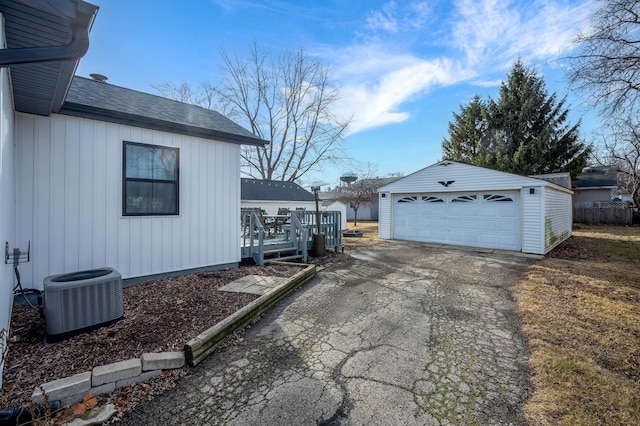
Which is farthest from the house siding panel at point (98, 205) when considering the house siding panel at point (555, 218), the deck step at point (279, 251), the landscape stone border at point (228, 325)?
the house siding panel at point (555, 218)

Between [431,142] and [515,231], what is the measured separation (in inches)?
713

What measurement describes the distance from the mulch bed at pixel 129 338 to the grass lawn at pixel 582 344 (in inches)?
122

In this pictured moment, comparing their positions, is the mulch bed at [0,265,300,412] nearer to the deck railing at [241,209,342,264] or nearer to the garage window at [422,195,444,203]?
the deck railing at [241,209,342,264]

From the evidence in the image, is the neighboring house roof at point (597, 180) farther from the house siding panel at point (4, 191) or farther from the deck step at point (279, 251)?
the house siding panel at point (4, 191)

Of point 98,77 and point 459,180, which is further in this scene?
point 459,180

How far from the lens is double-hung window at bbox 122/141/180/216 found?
16.6 ft

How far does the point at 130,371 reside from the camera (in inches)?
99.5

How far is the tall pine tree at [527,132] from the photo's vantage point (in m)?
20.8

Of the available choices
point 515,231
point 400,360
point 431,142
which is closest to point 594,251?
point 515,231

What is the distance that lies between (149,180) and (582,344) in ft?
22.3

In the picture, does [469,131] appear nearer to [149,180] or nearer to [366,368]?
[149,180]

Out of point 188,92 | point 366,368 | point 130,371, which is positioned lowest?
point 366,368

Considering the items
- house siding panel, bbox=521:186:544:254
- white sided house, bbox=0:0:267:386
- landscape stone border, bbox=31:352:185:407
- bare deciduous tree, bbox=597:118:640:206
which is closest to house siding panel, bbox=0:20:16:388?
white sided house, bbox=0:0:267:386

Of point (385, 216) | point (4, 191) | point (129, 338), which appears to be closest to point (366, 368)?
point (129, 338)
